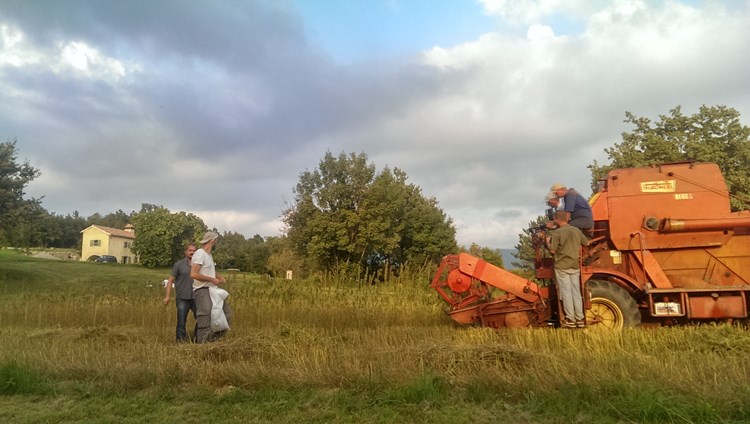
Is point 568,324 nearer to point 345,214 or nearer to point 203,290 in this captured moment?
point 203,290

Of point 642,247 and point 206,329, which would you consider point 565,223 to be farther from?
point 206,329

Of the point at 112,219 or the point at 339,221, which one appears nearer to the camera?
the point at 339,221

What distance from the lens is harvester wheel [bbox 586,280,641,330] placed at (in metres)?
7.65

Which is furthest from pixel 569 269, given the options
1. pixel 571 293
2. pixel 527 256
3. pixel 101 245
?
pixel 101 245

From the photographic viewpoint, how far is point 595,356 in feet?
17.6

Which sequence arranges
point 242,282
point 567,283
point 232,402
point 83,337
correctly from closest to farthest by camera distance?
point 232,402, point 567,283, point 83,337, point 242,282

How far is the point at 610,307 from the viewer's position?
777cm

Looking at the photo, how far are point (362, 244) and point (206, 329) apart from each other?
36896mm

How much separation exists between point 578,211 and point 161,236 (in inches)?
2690

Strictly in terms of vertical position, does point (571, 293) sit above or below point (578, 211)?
below

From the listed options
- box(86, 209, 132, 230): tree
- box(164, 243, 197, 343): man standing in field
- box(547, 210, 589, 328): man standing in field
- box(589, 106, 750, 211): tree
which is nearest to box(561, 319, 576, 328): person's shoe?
box(547, 210, 589, 328): man standing in field

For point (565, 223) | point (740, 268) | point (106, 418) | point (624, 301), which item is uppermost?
point (565, 223)

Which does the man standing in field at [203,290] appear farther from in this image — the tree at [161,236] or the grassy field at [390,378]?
the tree at [161,236]

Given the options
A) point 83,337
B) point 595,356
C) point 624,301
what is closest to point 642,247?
point 624,301
